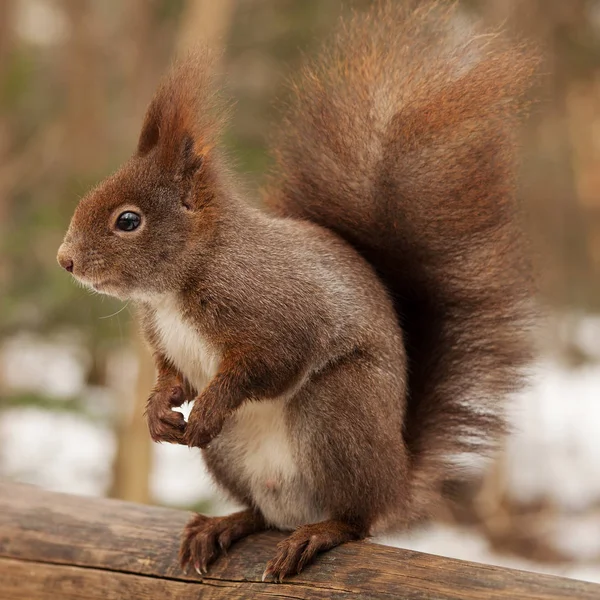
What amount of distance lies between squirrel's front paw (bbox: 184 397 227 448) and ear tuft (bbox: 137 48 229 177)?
44cm

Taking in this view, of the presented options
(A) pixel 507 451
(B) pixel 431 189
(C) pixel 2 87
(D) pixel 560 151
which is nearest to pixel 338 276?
(B) pixel 431 189

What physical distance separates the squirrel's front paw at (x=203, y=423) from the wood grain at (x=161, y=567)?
0.29 meters

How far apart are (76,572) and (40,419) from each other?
269cm

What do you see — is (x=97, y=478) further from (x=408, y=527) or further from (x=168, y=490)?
(x=408, y=527)

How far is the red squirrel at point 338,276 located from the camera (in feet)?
4.92

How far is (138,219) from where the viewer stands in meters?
1.52

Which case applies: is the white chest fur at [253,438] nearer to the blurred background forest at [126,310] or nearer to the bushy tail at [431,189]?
the bushy tail at [431,189]

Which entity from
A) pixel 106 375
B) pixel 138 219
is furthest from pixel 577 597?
pixel 106 375

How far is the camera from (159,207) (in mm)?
1529

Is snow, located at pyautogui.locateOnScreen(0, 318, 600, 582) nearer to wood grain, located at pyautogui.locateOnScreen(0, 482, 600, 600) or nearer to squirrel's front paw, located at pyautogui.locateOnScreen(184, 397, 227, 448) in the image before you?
wood grain, located at pyautogui.locateOnScreen(0, 482, 600, 600)

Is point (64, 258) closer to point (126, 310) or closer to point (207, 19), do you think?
point (126, 310)

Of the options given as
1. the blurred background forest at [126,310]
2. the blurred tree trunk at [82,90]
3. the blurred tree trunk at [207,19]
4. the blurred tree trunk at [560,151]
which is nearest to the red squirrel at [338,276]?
the blurred background forest at [126,310]

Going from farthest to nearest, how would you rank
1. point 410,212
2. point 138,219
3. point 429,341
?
1. point 429,341
2. point 410,212
3. point 138,219

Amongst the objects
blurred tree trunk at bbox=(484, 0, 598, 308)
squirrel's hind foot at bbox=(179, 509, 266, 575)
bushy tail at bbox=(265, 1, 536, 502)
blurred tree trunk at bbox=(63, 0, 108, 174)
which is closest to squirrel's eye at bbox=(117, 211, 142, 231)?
bushy tail at bbox=(265, 1, 536, 502)
